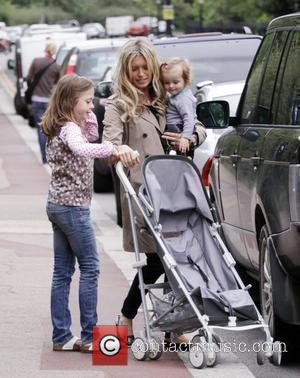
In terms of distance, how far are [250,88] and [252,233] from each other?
3.87 feet

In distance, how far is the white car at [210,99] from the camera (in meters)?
12.3

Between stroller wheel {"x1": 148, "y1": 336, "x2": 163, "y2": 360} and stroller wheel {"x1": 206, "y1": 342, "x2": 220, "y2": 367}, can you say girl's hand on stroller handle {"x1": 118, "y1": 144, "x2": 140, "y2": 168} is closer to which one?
stroller wheel {"x1": 148, "y1": 336, "x2": 163, "y2": 360}

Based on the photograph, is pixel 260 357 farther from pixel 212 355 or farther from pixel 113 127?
pixel 113 127

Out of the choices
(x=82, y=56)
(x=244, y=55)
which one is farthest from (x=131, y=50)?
(x=82, y=56)

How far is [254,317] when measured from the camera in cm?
744

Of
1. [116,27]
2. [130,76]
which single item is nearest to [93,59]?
[130,76]

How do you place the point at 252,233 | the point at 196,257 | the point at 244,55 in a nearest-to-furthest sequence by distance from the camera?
1. the point at 196,257
2. the point at 252,233
3. the point at 244,55

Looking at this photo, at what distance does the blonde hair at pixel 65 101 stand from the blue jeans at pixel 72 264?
1.51ft

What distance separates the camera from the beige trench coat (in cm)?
824

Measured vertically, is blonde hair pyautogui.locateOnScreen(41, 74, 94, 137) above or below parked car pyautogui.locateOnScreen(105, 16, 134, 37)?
above

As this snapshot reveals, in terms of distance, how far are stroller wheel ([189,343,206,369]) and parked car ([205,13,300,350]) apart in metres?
0.49

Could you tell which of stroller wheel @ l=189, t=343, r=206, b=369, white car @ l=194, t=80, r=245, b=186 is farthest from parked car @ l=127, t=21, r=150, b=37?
stroller wheel @ l=189, t=343, r=206, b=369

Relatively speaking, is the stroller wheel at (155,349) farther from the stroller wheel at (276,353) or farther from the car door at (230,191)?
the car door at (230,191)

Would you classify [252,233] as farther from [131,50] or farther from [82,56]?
[82,56]
